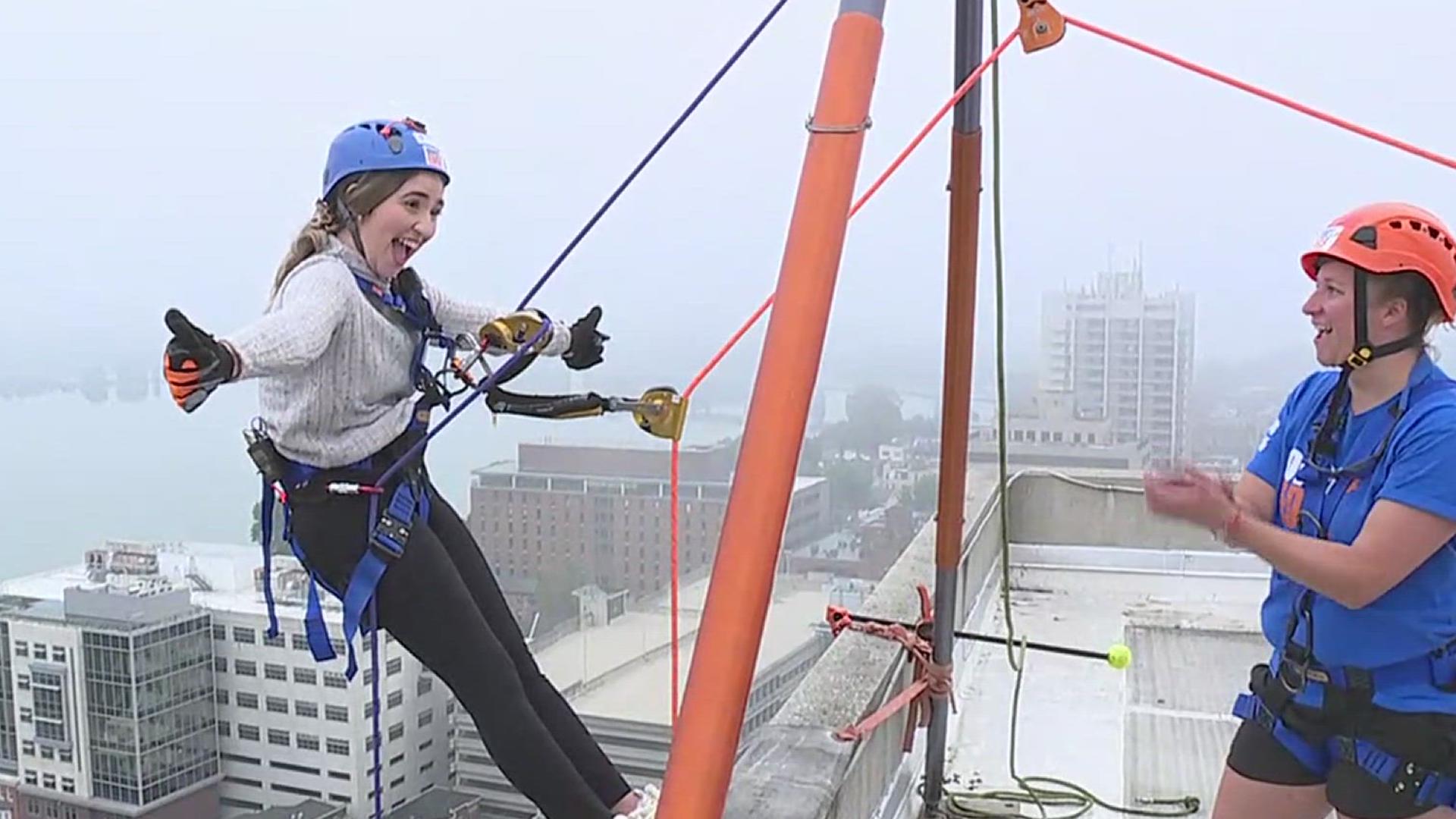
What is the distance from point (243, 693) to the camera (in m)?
3.94

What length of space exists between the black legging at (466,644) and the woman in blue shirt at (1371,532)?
107 centimetres

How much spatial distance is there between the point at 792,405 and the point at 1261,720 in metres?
1.21

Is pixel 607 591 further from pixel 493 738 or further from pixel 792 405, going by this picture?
pixel 792 405

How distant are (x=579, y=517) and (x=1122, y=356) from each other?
2045mm

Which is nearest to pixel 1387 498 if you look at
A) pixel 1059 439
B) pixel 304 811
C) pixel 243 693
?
pixel 1059 439

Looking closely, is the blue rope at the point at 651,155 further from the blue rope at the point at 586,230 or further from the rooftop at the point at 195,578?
the rooftop at the point at 195,578

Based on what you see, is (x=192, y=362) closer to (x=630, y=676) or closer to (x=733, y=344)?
(x=733, y=344)

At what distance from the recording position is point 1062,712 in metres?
Answer: 3.42

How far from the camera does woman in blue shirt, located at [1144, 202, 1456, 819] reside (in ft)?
4.66

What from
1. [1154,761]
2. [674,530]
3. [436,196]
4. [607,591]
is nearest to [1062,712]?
[1154,761]

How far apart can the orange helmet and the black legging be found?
137cm

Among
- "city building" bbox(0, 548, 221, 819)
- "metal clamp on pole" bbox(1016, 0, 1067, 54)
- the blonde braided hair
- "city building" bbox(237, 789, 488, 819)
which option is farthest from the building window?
"metal clamp on pole" bbox(1016, 0, 1067, 54)

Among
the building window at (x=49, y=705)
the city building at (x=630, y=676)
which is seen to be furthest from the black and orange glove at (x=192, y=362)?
the building window at (x=49, y=705)

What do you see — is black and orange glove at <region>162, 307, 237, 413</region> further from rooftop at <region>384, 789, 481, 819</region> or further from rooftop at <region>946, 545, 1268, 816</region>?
rooftop at <region>946, 545, 1268, 816</region>
